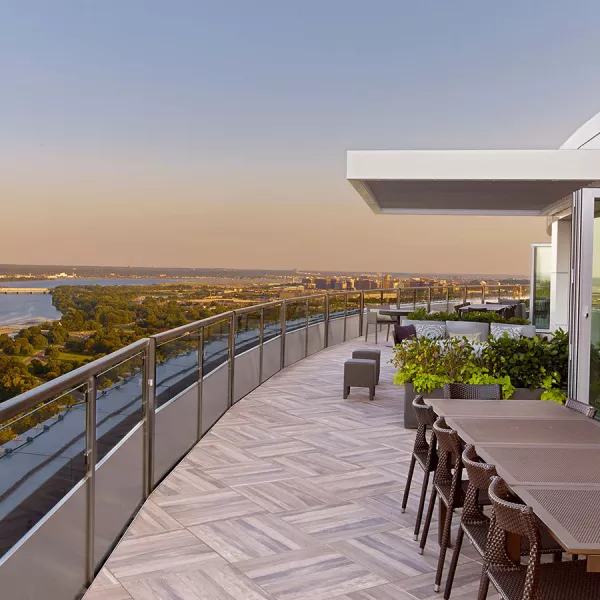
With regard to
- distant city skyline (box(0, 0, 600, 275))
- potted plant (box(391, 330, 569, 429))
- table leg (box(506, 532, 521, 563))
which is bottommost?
table leg (box(506, 532, 521, 563))

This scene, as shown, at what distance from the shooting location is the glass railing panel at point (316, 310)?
12866 millimetres

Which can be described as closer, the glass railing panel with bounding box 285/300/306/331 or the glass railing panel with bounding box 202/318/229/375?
the glass railing panel with bounding box 202/318/229/375

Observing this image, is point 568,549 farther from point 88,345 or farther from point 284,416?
point 88,345

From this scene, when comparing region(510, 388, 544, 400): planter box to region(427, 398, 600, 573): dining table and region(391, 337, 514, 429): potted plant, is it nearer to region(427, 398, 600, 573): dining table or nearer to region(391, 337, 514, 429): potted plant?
region(391, 337, 514, 429): potted plant

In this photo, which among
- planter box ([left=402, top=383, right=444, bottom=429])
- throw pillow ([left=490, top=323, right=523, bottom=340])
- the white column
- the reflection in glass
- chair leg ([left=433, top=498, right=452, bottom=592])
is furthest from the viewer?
the reflection in glass

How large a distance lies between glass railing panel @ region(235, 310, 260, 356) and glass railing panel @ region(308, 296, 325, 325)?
3658 mm

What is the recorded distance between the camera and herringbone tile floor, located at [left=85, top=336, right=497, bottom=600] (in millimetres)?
3621

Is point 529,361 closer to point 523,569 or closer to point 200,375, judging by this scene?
point 200,375

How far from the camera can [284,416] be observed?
25.2ft

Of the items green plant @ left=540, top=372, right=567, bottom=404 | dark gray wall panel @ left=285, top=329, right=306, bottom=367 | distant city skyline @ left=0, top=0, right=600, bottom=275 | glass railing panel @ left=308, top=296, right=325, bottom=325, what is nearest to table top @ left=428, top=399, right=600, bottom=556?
green plant @ left=540, top=372, right=567, bottom=404

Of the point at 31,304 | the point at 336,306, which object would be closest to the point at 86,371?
the point at 336,306

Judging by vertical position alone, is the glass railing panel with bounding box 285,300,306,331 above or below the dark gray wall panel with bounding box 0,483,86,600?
above

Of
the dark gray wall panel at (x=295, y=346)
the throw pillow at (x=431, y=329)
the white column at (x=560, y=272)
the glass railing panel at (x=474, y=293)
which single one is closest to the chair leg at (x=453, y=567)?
the throw pillow at (x=431, y=329)

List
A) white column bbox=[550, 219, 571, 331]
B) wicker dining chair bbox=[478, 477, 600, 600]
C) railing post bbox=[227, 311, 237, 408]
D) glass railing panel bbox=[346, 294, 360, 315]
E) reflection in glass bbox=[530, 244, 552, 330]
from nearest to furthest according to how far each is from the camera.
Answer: wicker dining chair bbox=[478, 477, 600, 600]
railing post bbox=[227, 311, 237, 408]
white column bbox=[550, 219, 571, 331]
reflection in glass bbox=[530, 244, 552, 330]
glass railing panel bbox=[346, 294, 360, 315]
